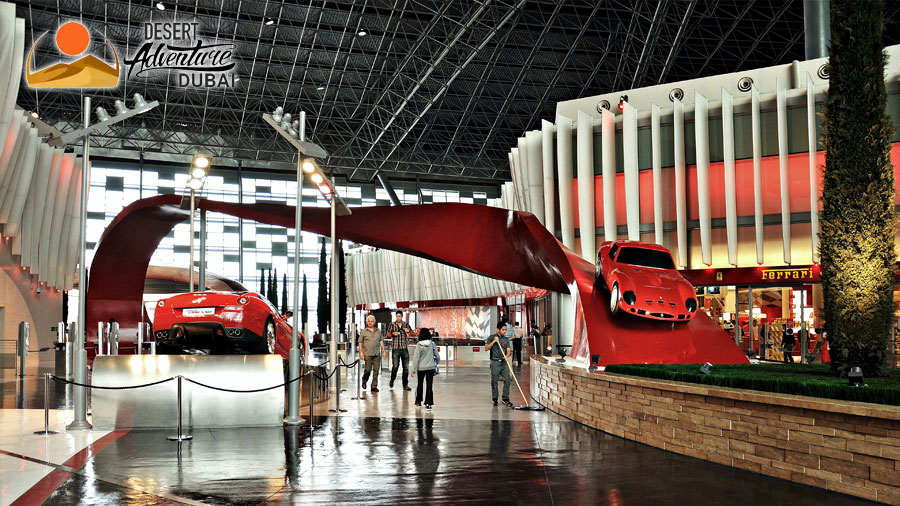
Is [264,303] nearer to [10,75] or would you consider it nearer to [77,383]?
[77,383]

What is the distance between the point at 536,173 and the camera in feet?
98.1

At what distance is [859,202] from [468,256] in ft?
32.0

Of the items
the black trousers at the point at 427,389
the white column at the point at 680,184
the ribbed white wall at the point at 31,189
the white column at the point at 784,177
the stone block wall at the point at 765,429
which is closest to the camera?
the stone block wall at the point at 765,429

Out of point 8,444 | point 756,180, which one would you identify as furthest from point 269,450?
point 756,180

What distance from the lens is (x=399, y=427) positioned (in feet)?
41.6

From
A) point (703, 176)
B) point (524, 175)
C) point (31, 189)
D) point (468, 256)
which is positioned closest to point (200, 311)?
point (468, 256)

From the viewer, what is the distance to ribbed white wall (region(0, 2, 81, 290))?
25750 mm

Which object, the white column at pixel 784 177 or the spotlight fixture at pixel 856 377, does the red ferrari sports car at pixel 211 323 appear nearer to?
the spotlight fixture at pixel 856 377

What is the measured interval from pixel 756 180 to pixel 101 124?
756 inches

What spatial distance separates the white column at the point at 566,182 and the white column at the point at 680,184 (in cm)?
370

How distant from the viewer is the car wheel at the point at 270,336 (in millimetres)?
15576

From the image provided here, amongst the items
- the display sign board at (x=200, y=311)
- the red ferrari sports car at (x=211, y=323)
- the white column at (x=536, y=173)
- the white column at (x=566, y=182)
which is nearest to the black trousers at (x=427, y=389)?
the red ferrari sports car at (x=211, y=323)

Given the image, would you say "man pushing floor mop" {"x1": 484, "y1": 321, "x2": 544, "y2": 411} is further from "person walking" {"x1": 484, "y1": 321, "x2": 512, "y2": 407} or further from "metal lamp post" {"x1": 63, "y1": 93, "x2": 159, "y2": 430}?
"metal lamp post" {"x1": 63, "y1": 93, "x2": 159, "y2": 430}

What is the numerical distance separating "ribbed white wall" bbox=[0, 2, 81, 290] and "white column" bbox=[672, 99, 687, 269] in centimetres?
2073
